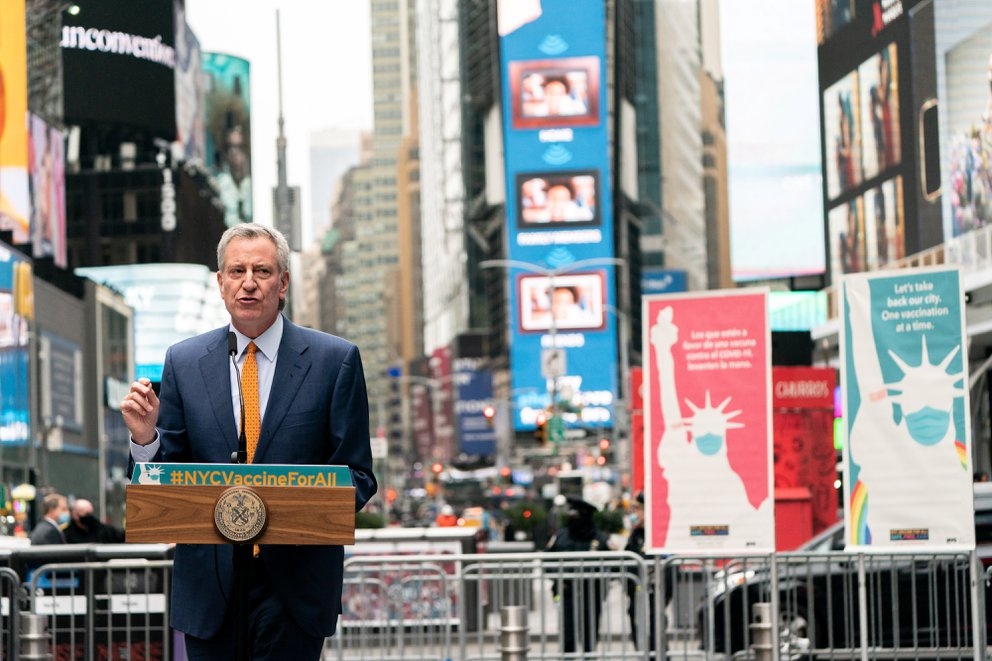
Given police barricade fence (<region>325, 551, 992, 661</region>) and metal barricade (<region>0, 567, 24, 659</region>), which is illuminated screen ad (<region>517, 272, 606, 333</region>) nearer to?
police barricade fence (<region>325, 551, 992, 661</region>)

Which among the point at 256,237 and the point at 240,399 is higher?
the point at 256,237

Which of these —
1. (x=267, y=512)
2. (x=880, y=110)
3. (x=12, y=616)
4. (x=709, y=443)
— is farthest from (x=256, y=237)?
(x=880, y=110)

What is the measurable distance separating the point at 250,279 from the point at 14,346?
139ft

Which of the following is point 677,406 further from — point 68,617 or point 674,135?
point 674,135

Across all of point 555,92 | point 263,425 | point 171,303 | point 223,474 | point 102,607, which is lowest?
point 102,607

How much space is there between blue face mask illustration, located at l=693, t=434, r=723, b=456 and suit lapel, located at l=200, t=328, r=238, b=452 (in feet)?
22.4

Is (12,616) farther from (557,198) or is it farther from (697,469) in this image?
(557,198)

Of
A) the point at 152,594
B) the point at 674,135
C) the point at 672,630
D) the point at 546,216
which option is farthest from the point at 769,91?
the point at 674,135

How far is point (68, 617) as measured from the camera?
36.5ft

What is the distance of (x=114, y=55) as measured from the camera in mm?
15406

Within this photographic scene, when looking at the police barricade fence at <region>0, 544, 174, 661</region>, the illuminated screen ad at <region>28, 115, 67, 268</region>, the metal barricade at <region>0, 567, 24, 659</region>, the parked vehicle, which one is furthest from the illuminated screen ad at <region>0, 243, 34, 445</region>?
the metal barricade at <region>0, 567, 24, 659</region>

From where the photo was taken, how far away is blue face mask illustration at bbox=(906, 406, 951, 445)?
11.3 meters

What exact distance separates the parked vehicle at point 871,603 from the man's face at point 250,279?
6.91m

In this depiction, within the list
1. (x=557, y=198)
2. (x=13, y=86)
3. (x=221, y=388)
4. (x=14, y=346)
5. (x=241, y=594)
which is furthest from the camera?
(x=557, y=198)
